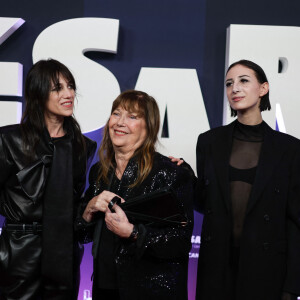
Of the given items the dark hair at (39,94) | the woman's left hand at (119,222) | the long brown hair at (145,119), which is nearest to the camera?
the woman's left hand at (119,222)

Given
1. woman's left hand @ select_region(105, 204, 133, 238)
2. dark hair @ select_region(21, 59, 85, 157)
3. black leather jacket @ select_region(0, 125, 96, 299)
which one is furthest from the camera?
dark hair @ select_region(21, 59, 85, 157)

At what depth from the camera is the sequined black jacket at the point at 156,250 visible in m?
1.76

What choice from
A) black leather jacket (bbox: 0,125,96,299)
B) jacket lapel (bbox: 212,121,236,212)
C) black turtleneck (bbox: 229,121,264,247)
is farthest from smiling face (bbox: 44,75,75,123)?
black turtleneck (bbox: 229,121,264,247)

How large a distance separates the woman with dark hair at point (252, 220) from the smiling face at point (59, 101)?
853 millimetres

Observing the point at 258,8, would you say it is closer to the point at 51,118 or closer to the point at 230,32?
the point at 230,32

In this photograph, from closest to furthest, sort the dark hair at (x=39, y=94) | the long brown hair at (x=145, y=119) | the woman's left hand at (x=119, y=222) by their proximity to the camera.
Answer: the woman's left hand at (x=119, y=222), the long brown hair at (x=145, y=119), the dark hair at (x=39, y=94)

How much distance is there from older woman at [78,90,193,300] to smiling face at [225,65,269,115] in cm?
54

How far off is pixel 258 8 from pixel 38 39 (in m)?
1.87

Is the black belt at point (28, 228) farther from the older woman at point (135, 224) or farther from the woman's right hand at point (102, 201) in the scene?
the woman's right hand at point (102, 201)

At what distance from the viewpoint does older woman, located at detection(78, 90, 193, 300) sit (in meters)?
1.76

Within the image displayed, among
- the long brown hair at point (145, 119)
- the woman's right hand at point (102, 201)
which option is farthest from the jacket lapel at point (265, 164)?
the woman's right hand at point (102, 201)

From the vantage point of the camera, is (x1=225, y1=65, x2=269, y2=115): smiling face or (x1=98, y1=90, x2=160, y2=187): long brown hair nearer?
(x1=98, y1=90, x2=160, y2=187): long brown hair

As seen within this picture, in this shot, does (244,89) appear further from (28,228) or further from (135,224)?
(28,228)

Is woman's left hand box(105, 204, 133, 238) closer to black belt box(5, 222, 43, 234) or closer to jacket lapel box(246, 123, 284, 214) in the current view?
black belt box(5, 222, 43, 234)
